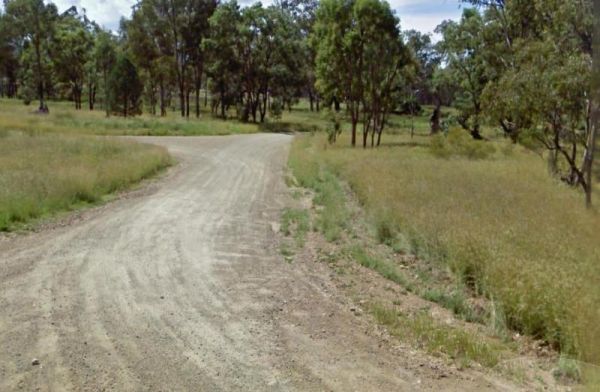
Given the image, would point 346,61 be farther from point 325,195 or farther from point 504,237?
point 504,237

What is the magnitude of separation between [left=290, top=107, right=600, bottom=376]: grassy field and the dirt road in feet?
5.18

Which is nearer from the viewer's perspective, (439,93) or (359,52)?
(359,52)

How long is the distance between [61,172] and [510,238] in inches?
453

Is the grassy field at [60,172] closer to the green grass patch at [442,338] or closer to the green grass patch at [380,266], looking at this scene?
the green grass patch at [380,266]

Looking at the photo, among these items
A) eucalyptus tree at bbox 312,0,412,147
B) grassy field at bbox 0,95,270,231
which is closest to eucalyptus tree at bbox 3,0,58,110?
grassy field at bbox 0,95,270,231

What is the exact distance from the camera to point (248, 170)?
18.8 meters

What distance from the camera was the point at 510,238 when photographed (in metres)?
7.44

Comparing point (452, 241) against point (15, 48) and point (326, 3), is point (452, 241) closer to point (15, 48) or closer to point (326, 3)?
point (326, 3)

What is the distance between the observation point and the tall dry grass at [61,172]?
994 centimetres

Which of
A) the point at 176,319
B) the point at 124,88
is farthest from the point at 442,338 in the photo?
the point at 124,88

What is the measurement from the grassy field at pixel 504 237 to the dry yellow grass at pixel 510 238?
0.04ft

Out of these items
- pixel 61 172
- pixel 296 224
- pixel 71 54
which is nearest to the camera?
pixel 296 224

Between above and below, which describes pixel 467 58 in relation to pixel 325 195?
above

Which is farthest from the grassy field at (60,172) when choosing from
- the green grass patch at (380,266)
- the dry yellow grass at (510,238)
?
the dry yellow grass at (510,238)
